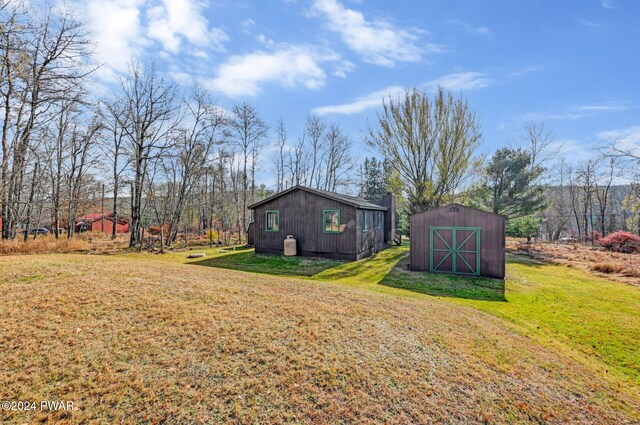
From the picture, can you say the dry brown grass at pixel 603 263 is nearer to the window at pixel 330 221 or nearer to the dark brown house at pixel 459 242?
the dark brown house at pixel 459 242

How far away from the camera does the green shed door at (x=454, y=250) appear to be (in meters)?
10.5

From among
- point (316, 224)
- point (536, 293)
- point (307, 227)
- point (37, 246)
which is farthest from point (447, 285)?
point (37, 246)

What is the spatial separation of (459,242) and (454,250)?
358 millimetres

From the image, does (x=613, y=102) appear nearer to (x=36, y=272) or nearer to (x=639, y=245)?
(x=639, y=245)

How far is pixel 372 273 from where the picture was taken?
35.6ft

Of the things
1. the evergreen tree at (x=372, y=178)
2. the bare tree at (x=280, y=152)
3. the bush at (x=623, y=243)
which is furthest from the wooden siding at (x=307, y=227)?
the evergreen tree at (x=372, y=178)

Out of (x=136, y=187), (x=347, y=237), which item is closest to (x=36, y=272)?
(x=347, y=237)

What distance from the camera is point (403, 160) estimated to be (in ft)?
65.0

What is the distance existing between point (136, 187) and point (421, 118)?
18982 millimetres

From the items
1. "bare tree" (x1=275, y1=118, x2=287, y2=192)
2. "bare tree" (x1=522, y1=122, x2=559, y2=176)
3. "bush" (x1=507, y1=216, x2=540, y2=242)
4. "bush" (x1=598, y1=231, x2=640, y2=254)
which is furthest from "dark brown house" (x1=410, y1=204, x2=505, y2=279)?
"bare tree" (x1=275, y1=118, x2=287, y2=192)

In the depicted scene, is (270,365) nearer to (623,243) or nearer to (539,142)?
(623,243)

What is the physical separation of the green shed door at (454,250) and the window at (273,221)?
24.0 feet

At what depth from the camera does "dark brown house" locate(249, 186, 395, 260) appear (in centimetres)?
1288

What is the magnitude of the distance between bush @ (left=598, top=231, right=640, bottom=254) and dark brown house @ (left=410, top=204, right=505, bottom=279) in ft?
49.2
